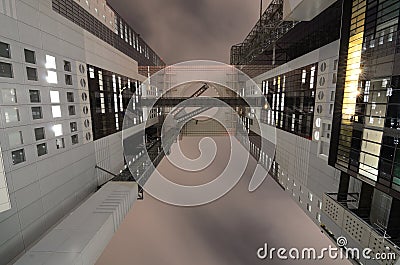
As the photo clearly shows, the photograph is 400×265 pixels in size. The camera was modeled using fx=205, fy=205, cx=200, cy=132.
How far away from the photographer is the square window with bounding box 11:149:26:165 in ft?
45.8

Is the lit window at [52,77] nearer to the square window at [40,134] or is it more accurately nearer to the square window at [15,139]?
the square window at [40,134]

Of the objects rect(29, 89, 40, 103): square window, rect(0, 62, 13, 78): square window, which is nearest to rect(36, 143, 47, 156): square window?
rect(29, 89, 40, 103): square window

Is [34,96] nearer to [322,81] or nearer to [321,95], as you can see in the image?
[321,95]

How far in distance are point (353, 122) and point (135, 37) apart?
147 ft

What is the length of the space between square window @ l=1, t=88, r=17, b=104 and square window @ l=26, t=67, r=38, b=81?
6.81ft

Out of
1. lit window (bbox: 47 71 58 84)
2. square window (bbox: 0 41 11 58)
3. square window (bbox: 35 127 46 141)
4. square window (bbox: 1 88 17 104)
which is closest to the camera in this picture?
square window (bbox: 0 41 11 58)

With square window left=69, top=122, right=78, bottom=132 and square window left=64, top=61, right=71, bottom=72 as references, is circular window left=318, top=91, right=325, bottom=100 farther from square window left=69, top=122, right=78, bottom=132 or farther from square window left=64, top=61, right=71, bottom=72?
square window left=64, top=61, right=71, bottom=72

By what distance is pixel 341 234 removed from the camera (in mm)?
17828

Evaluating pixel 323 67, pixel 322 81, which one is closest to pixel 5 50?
pixel 323 67

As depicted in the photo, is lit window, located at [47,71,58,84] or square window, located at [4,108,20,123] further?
lit window, located at [47,71,58,84]

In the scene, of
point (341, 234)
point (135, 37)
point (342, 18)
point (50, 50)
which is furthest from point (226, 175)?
point (135, 37)

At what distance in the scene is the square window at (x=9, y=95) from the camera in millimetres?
13414

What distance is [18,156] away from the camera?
14336mm

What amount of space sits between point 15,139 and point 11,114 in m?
1.72
